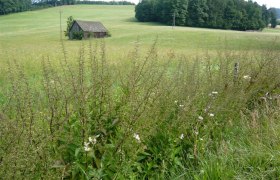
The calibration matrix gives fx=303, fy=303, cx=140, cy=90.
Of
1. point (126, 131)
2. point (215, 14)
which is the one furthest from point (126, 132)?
point (215, 14)

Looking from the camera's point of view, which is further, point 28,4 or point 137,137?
point 28,4

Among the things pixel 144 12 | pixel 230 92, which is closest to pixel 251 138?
pixel 230 92

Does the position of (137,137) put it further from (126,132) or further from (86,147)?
(86,147)

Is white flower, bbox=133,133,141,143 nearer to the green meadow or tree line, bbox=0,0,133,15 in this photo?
the green meadow

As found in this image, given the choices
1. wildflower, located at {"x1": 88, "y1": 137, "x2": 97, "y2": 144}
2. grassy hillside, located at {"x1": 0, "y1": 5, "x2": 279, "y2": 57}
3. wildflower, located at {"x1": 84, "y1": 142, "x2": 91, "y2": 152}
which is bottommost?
wildflower, located at {"x1": 84, "y1": 142, "x2": 91, "y2": 152}

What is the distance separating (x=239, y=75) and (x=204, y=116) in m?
1.96

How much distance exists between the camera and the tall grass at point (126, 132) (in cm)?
283

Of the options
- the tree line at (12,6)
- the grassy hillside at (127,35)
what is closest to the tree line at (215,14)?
the grassy hillside at (127,35)

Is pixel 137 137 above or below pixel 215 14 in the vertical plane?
below

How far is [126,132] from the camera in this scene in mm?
3270

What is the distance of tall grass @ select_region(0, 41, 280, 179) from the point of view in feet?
9.27

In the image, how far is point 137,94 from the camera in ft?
12.6

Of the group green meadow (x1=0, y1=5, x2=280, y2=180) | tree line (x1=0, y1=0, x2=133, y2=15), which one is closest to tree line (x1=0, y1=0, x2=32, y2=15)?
tree line (x1=0, y1=0, x2=133, y2=15)

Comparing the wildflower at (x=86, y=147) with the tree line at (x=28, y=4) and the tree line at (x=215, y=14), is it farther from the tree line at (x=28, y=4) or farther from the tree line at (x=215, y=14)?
the tree line at (x=28, y=4)
